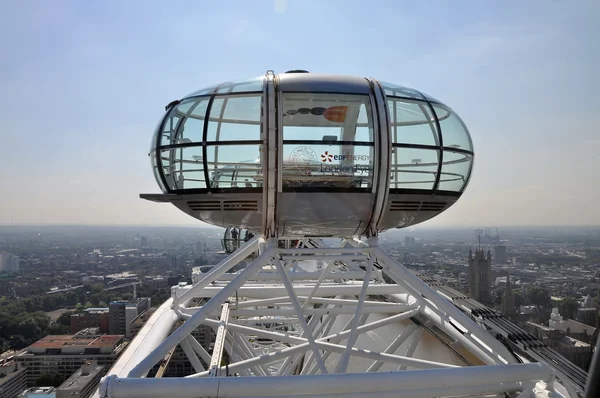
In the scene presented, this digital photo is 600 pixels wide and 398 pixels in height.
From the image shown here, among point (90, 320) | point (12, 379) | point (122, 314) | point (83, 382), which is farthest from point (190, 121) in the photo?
point (90, 320)

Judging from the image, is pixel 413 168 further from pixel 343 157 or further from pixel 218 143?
pixel 218 143

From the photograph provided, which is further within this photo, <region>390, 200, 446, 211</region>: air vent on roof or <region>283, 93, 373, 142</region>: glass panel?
<region>390, 200, 446, 211</region>: air vent on roof

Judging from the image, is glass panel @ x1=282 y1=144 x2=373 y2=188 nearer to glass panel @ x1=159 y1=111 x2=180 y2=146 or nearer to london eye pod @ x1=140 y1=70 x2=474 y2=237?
london eye pod @ x1=140 y1=70 x2=474 y2=237

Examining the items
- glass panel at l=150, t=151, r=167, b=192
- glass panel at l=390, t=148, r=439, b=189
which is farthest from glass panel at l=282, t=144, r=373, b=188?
glass panel at l=150, t=151, r=167, b=192

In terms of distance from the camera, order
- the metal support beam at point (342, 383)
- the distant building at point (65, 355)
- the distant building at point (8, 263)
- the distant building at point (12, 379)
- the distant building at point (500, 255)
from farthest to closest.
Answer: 1. the distant building at point (8, 263)
2. the distant building at point (65, 355)
3. the distant building at point (12, 379)
4. the distant building at point (500, 255)
5. the metal support beam at point (342, 383)

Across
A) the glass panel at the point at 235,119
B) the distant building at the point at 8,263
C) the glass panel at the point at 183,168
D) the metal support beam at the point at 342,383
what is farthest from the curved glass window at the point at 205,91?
the distant building at the point at 8,263

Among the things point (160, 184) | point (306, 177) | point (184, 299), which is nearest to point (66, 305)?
point (184, 299)

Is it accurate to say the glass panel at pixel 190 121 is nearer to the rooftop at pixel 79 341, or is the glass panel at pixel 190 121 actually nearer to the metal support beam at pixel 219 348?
the metal support beam at pixel 219 348
